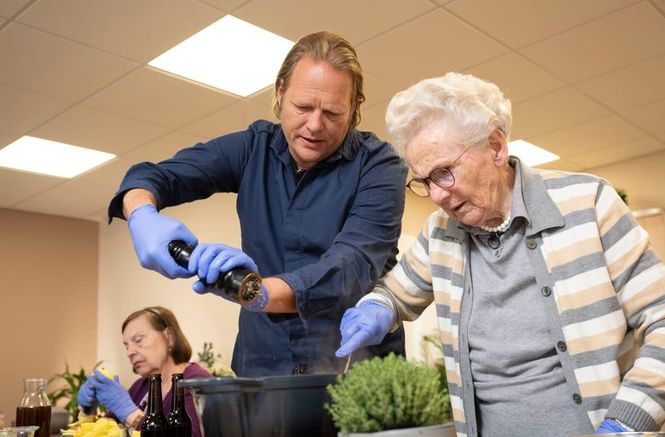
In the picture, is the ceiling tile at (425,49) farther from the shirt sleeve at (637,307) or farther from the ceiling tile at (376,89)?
the shirt sleeve at (637,307)

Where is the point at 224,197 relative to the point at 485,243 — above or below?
above

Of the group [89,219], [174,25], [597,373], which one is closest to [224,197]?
[89,219]

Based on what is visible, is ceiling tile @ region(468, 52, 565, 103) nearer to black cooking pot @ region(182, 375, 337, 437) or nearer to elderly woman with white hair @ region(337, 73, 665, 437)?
elderly woman with white hair @ region(337, 73, 665, 437)

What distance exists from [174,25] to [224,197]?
2.82m

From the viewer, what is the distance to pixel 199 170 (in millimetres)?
1482

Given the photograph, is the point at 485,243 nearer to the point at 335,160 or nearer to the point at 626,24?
the point at 335,160

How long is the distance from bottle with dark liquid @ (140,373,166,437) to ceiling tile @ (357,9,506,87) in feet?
7.65

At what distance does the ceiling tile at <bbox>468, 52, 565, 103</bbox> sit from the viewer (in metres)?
3.73

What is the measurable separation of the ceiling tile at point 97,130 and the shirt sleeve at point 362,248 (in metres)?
3.05

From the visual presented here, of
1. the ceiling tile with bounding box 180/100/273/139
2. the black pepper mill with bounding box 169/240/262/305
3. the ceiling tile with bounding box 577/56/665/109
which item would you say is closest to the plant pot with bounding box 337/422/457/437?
the black pepper mill with bounding box 169/240/262/305

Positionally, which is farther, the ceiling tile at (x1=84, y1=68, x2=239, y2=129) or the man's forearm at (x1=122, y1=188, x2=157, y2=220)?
the ceiling tile at (x1=84, y1=68, x2=239, y2=129)

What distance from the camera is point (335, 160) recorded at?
147 centimetres

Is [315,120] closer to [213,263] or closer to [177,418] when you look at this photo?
[213,263]

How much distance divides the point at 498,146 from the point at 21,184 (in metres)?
5.09
